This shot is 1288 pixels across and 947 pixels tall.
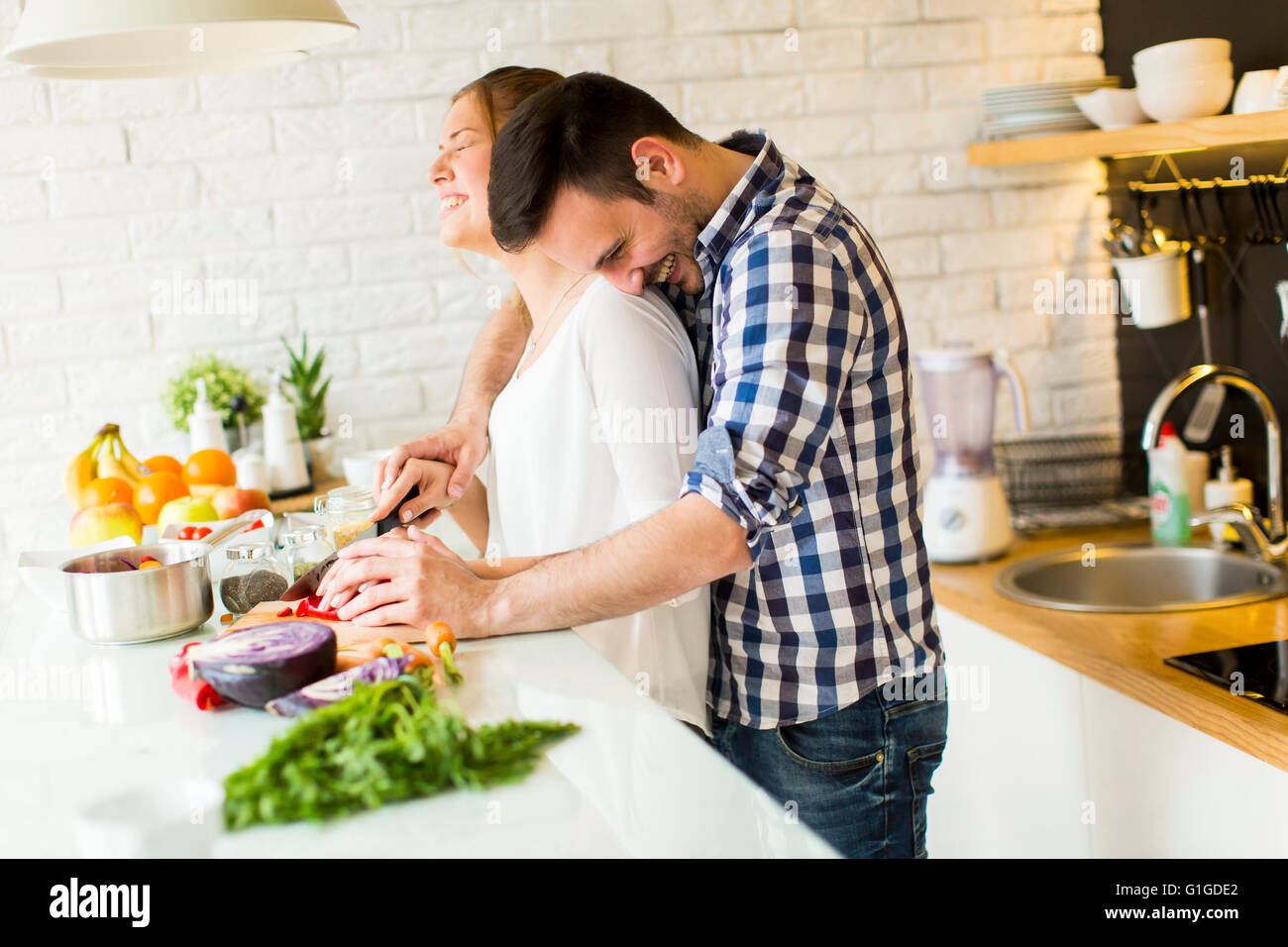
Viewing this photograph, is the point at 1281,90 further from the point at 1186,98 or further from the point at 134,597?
the point at 134,597

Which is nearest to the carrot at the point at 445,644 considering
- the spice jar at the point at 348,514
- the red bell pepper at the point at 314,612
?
the red bell pepper at the point at 314,612

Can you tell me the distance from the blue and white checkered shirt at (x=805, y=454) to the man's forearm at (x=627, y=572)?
0.03 m

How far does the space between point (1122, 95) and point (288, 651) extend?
222cm

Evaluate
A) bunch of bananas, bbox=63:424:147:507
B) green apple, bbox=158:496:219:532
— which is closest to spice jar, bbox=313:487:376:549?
green apple, bbox=158:496:219:532

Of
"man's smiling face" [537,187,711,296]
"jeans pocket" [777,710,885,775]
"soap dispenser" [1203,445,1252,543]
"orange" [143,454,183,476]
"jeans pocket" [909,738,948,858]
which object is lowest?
"jeans pocket" [909,738,948,858]

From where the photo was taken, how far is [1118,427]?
322cm

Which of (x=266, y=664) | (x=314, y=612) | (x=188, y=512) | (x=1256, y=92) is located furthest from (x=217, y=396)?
(x=1256, y=92)

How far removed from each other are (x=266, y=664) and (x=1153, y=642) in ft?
5.12

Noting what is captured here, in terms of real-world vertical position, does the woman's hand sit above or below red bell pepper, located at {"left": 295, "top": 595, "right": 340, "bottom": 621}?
above

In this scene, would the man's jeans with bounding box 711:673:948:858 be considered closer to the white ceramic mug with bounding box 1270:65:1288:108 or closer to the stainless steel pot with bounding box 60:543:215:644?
the stainless steel pot with bounding box 60:543:215:644

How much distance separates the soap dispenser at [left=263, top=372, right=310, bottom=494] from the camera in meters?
2.69

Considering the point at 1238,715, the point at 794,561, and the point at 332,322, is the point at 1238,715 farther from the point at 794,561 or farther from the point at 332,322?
the point at 332,322

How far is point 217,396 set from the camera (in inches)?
112

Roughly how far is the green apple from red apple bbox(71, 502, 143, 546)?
0.05m
